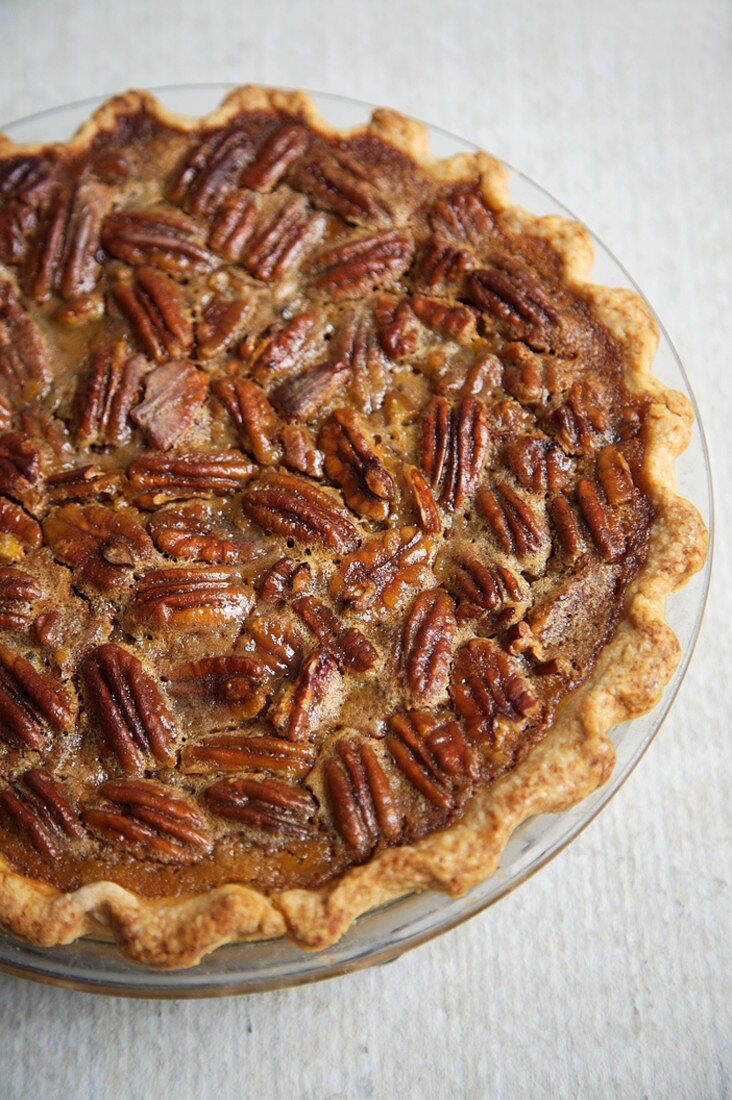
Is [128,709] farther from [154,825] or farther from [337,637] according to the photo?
[337,637]

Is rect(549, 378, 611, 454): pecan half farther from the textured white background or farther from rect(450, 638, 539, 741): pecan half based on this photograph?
the textured white background

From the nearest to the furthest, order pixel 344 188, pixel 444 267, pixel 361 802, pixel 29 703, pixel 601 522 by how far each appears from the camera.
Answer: pixel 361 802
pixel 29 703
pixel 601 522
pixel 444 267
pixel 344 188

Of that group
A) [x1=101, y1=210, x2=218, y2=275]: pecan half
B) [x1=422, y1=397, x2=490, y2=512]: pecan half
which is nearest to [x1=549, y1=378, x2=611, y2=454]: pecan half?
[x1=422, y1=397, x2=490, y2=512]: pecan half

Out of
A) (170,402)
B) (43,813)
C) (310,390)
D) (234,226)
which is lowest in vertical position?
(43,813)

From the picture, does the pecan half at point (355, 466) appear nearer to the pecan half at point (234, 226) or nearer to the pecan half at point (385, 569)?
the pecan half at point (385, 569)

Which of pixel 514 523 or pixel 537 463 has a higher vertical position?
pixel 537 463

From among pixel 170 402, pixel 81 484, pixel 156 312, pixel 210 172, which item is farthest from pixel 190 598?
pixel 210 172
